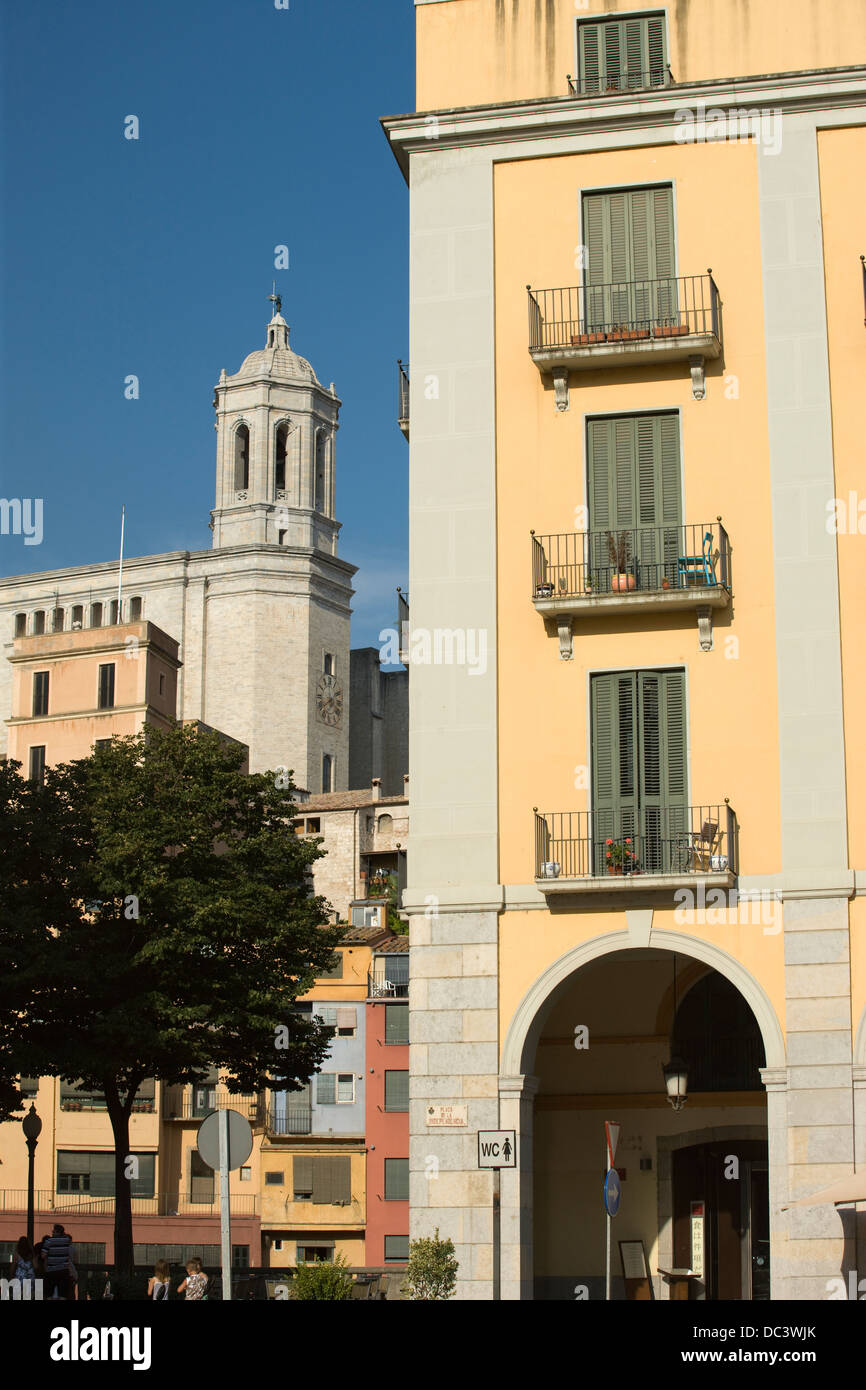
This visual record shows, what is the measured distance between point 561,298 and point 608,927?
383 inches

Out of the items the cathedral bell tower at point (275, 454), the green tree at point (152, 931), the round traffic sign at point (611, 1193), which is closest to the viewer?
the round traffic sign at point (611, 1193)

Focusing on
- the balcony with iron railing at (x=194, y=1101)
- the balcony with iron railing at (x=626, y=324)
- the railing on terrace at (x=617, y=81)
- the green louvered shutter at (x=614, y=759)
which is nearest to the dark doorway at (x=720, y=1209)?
the green louvered shutter at (x=614, y=759)

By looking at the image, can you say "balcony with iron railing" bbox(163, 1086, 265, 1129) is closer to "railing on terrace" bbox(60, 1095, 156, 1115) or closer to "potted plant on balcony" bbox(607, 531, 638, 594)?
"railing on terrace" bbox(60, 1095, 156, 1115)

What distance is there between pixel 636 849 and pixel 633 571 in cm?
415

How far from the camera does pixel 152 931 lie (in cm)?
3669

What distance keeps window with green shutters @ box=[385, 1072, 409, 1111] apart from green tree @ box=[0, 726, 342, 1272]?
59.0ft

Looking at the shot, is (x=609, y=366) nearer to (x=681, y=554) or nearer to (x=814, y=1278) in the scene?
(x=681, y=554)

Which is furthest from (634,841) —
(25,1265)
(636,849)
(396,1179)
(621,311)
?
(396,1179)

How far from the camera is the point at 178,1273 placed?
114 ft

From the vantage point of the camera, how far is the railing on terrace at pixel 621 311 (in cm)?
2741

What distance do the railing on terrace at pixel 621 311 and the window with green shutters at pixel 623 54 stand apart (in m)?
3.41

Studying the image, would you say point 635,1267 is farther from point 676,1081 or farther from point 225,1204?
point 225,1204

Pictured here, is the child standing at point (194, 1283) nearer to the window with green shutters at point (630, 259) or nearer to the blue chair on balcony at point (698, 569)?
the blue chair on balcony at point (698, 569)

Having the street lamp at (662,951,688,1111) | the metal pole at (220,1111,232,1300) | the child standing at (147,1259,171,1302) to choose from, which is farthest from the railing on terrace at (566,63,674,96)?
the child standing at (147,1259,171,1302)
